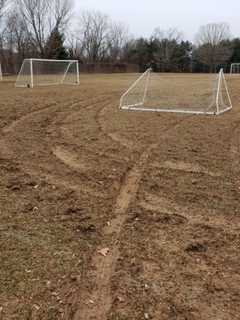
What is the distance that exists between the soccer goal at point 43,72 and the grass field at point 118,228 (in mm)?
14432

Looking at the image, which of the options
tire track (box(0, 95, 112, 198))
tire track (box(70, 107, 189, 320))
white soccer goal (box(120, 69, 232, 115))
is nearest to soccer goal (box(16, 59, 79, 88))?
white soccer goal (box(120, 69, 232, 115))

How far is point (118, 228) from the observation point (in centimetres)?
360

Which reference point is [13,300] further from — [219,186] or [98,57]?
[98,57]

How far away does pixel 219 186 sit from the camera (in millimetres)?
4762

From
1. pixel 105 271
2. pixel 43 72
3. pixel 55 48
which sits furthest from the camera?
pixel 55 48

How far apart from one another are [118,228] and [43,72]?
19596 millimetres

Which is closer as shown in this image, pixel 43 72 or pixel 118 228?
pixel 118 228

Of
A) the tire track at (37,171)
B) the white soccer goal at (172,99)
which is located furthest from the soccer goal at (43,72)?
the tire track at (37,171)

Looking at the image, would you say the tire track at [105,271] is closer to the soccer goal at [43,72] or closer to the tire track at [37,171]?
the tire track at [37,171]

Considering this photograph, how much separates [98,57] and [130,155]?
53.7 m

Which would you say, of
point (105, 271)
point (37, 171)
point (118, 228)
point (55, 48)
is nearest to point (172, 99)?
point (37, 171)

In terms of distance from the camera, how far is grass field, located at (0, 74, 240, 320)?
8.48ft

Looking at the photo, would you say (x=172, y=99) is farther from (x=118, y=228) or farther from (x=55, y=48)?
(x=55, y=48)

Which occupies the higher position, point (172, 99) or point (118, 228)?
point (172, 99)
